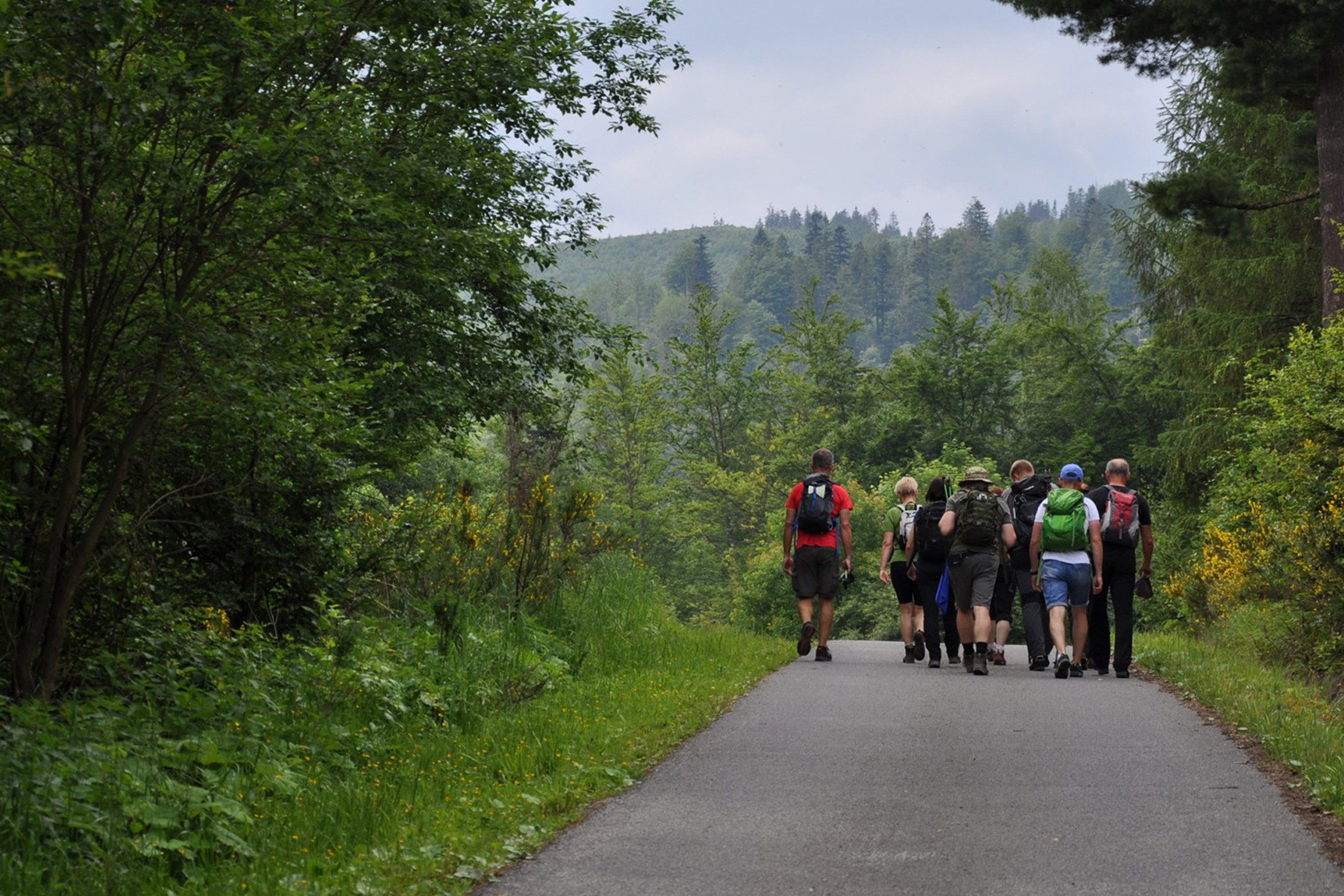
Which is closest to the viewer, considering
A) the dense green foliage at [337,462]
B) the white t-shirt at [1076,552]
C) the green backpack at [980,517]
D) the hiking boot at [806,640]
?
the dense green foliage at [337,462]

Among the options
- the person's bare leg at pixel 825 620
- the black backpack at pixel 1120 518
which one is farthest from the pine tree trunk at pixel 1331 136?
the person's bare leg at pixel 825 620

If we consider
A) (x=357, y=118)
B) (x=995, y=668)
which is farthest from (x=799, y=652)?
(x=357, y=118)

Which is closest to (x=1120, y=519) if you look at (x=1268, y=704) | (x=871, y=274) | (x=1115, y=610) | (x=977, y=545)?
(x=1115, y=610)

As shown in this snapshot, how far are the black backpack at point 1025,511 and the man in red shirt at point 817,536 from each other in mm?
1607

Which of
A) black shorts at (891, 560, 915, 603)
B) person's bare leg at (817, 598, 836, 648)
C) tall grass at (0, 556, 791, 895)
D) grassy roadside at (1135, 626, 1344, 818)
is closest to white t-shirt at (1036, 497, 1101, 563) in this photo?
grassy roadside at (1135, 626, 1344, 818)

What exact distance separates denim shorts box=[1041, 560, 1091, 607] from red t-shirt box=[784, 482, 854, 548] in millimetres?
2034

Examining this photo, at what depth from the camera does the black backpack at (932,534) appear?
13.6m

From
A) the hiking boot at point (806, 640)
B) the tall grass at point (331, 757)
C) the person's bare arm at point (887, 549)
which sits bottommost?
the hiking boot at point (806, 640)

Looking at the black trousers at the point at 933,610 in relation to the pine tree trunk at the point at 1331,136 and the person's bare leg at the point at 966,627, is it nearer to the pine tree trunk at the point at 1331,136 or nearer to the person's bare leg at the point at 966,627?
the person's bare leg at the point at 966,627

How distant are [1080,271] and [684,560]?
28.9 meters

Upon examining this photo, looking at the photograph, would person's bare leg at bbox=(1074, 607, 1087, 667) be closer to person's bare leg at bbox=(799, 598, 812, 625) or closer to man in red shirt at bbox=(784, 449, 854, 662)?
man in red shirt at bbox=(784, 449, 854, 662)

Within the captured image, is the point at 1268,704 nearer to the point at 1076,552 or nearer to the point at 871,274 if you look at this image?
the point at 1076,552

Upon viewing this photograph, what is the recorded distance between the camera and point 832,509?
13.9m

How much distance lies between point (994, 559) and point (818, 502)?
1744mm
